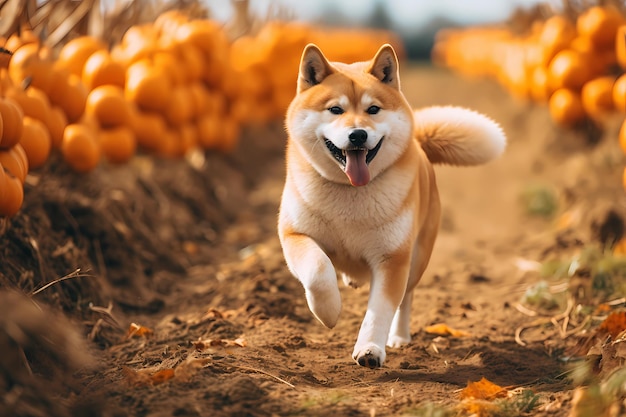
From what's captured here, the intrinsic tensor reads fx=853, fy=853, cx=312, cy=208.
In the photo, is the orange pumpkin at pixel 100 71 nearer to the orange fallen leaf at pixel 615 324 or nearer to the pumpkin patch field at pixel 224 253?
the pumpkin patch field at pixel 224 253

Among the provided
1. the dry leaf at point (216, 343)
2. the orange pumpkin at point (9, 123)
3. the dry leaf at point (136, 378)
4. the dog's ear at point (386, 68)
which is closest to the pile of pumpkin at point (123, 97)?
the orange pumpkin at point (9, 123)

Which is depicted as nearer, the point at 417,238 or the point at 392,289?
the point at 392,289

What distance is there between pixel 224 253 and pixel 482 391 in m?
3.81

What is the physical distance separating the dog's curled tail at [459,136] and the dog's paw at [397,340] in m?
1.02

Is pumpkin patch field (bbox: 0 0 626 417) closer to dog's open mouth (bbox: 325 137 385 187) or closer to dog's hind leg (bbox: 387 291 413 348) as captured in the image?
dog's hind leg (bbox: 387 291 413 348)

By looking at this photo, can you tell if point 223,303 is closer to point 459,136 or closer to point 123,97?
point 459,136

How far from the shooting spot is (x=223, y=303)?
503 centimetres

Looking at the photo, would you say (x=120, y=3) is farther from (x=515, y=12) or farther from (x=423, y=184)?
(x=515, y=12)

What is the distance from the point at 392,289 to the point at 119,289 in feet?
6.89

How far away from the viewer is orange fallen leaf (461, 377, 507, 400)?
10.9 feet

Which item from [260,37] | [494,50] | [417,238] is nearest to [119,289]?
[417,238]

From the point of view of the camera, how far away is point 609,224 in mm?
6363

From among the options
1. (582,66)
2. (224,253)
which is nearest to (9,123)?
(224,253)

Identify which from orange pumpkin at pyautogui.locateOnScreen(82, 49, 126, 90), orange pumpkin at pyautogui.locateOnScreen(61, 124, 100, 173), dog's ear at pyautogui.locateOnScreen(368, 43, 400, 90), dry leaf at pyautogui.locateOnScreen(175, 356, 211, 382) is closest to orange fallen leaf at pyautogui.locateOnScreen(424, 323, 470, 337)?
dog's ear at pyautogui.locateOnScreen(368, 43, 400, 90)
